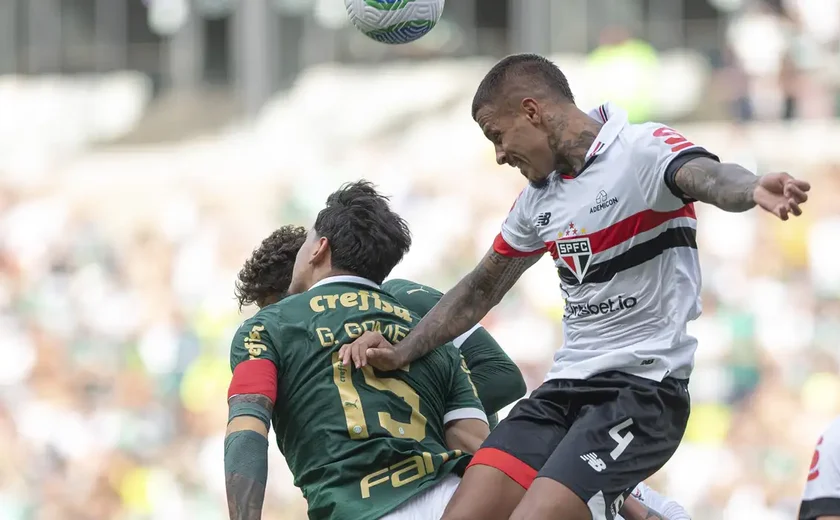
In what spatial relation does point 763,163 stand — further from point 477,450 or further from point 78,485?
point 477,450

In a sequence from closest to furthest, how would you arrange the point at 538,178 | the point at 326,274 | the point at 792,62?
the point at 538,178
the point at 326,274
the point at 792,62

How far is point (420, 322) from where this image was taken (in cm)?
418

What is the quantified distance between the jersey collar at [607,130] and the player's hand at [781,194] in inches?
30.1

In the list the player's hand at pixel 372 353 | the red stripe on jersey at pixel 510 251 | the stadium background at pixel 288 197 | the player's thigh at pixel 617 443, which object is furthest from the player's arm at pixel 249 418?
the stadium background at pixel 288 197

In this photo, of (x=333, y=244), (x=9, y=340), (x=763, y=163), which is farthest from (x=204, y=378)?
(x=333, y=244)

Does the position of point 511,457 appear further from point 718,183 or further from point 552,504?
point 718,183

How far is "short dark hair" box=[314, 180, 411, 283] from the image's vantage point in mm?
4137

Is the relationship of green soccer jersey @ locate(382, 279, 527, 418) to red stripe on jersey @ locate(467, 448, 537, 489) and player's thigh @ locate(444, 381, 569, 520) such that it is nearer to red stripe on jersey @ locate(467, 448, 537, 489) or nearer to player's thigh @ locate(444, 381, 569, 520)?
player's thigh @ locate(444, 381, 569, 520)

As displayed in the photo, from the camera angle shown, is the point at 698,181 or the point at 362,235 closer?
the point at 698,181

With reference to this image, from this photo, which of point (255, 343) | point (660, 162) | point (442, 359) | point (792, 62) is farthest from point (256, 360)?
point (792, 62)

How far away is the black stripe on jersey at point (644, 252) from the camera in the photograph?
380cm

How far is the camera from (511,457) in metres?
3.83

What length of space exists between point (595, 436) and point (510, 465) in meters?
0.27

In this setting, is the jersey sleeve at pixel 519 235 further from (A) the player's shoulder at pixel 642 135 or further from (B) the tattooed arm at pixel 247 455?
(B) the tattooed arm at pixel 247 455
